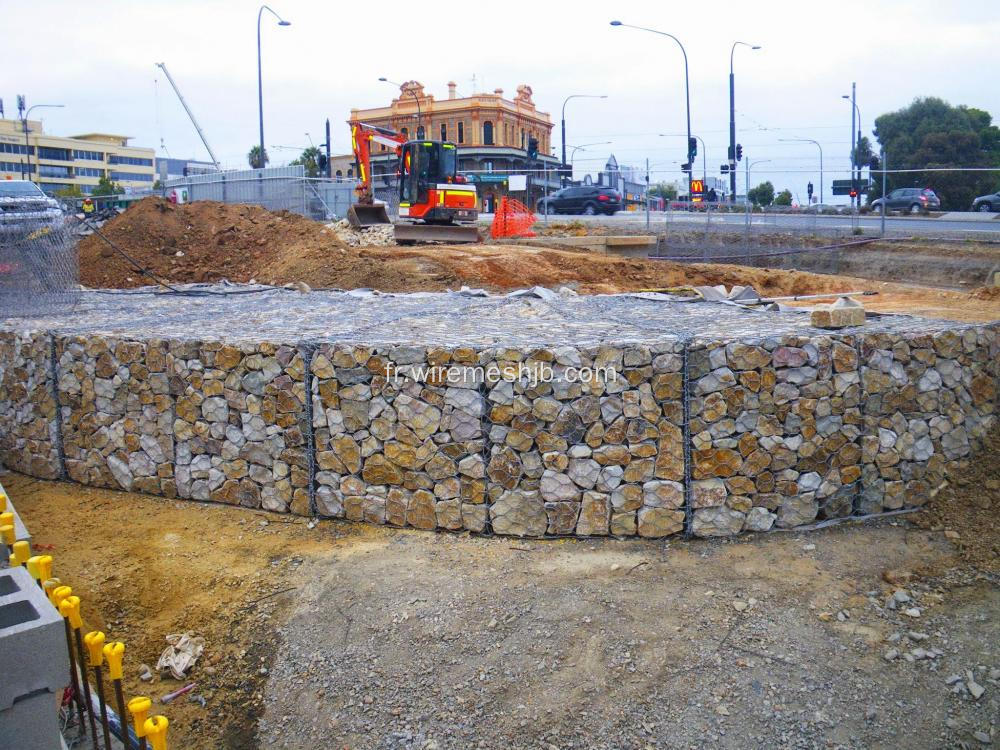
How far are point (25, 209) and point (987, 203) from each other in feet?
98.8

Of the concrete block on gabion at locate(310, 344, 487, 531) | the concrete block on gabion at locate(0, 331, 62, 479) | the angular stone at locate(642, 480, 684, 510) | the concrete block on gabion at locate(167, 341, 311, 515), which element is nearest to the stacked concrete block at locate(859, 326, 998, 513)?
the angular stone at locate(642, 480, 684, 510)

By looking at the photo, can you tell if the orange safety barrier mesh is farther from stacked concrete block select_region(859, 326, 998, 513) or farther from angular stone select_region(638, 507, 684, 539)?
angular stone select_region(638, 507, 684, 539)

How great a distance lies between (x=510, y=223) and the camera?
2727 cm

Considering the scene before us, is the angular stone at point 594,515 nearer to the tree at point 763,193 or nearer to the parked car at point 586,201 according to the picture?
the parked car at point 586,201

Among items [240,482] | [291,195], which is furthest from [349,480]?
[291,195]

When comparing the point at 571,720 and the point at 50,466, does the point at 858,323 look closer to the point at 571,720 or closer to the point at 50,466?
the point at 571,720

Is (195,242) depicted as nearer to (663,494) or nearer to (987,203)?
(663,494)

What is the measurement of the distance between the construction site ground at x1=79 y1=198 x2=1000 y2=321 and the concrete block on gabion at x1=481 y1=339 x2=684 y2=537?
9.92 metres

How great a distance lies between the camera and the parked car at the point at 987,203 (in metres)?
30.6

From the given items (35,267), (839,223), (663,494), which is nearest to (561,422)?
(663,494)

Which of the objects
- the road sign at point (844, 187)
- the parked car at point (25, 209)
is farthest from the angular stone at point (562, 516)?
the road sign at point (844, 187)

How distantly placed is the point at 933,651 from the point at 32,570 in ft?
18.6

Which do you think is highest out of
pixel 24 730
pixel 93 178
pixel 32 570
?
pixel 93 178

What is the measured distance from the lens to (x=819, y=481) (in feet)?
24.4
